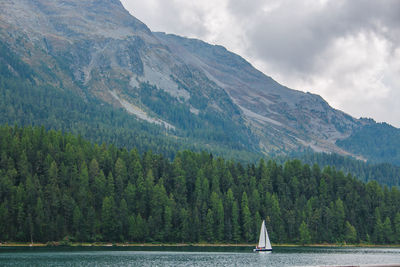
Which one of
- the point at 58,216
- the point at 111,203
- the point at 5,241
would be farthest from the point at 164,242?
the point at 5,241

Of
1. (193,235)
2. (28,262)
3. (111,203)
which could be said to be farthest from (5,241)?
(193,235)

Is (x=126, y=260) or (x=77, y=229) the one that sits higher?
(x=77, y=229)

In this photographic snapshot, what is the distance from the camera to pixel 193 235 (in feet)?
648

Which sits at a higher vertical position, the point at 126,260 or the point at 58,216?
the point at 58,216

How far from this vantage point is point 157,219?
19462 centimetres

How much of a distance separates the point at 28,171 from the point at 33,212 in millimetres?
24398

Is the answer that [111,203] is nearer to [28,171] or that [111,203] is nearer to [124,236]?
[124,236]

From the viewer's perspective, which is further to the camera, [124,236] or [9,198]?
[124,236]

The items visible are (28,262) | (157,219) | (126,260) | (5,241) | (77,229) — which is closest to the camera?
(28,262)

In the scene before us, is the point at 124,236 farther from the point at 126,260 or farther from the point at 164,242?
the point at 126,260

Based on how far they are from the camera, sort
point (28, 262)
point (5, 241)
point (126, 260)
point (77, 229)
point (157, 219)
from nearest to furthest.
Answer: point (28, 262) < point (126, 260) < point (5, 241) < point (77, 229) < point (157, 219)

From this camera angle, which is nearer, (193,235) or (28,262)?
(28,262)

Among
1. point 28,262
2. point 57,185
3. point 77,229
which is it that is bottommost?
point 28,262

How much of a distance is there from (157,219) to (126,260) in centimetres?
6008
